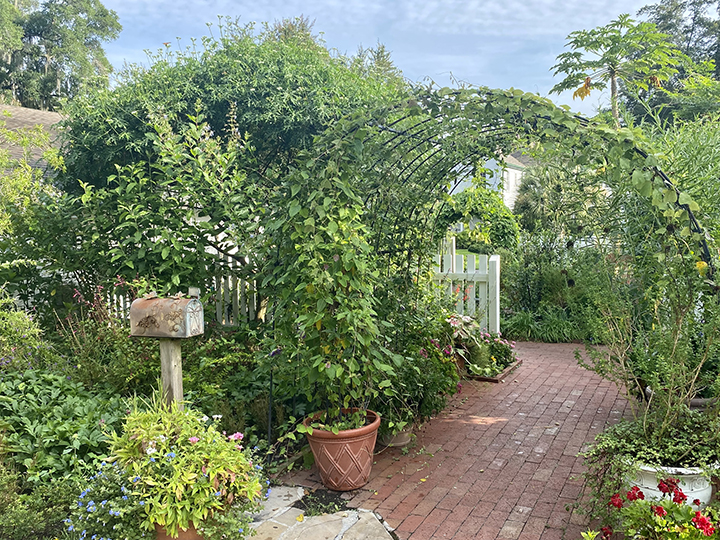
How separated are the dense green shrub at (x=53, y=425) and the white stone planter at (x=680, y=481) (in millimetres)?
2640

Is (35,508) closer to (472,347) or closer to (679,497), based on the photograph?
(679,497)

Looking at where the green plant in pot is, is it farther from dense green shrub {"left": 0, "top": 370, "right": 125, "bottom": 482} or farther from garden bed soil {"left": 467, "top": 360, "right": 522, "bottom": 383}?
garden bed soil {"left": 467, "top": 360, "right": 522, "bottom": 383}

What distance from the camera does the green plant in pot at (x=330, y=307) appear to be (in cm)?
296

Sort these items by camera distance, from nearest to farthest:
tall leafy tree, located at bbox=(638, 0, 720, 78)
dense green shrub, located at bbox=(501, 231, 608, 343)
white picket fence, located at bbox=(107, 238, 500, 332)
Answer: white picket fence, located at bbox=(107, 238, 500, 332), dense green shrub, located at bbox=(501, 231, 608, 343), tall leafy tree, located at bbox=(638, 0, 720, 78)

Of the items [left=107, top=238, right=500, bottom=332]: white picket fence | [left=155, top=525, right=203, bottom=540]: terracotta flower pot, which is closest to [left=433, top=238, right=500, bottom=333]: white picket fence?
[left=107, top=238, right=500, bottom=332]: white picket fence

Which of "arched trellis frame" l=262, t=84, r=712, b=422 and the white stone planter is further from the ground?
"arched trellis frame" l=262, t=84, r=712, b=422

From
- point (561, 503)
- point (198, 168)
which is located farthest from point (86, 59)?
point (561, 503)

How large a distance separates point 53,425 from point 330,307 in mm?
1737

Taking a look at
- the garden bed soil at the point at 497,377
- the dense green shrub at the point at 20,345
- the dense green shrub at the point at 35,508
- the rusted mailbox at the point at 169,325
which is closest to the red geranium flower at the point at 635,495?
the rusted mailbox at the point at 169,325

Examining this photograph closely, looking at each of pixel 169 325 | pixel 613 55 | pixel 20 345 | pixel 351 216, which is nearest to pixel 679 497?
pixel 351 216

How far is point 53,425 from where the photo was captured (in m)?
2.92

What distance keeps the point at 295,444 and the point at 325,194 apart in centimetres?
185

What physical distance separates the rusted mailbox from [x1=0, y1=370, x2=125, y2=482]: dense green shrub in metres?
0.45

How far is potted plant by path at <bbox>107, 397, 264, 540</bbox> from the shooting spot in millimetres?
2256
